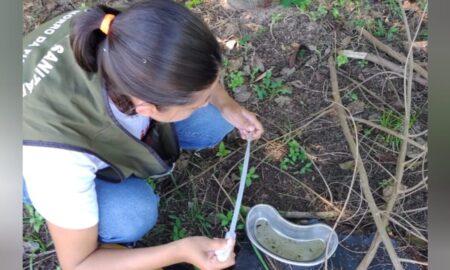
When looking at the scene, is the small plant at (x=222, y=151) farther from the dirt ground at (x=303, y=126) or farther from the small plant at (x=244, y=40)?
the small plant at (x=244, y=40)

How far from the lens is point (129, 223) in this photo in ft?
3.06

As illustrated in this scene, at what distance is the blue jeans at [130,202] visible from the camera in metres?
0.90

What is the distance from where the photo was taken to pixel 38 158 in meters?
0.72

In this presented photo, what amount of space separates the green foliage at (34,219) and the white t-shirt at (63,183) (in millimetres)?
327

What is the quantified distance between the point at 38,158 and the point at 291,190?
2.05 feet

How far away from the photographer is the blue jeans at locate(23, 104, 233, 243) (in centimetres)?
90

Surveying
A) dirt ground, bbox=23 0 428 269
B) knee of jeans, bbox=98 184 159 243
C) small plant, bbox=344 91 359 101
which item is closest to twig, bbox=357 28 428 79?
dirt ground, bbox=23 0 428 269

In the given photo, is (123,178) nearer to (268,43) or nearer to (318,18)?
(268,43)

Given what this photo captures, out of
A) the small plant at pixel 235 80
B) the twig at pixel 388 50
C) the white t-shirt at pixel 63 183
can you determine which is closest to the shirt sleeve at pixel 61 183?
the white t-shirt at pixel 63 183

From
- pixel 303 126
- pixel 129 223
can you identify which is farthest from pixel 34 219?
pixel 303 126

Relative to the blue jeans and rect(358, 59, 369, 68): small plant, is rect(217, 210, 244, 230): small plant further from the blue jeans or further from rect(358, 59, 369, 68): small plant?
rect(358, 59, 369, 68): small plant

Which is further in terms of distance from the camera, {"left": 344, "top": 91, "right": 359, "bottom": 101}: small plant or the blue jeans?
{"left": 344, "top": 91, "right": 359, "bottom": 101}: small plant

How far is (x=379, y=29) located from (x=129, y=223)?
0.78 m

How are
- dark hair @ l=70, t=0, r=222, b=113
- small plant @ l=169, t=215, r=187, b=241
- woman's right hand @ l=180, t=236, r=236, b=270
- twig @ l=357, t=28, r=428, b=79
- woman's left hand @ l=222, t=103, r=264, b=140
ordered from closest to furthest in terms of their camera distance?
dark hair @ l=70, t=0, r=222, b=113 → woman's right hand @ l=180, t=236, r=236, b=270 → woman's left hand @ l=222, t=103, r=264, b=140 → small plant @ l=169, t=215, r=187, b=241 → twig @ l=357, t=28, r=428, b=79
